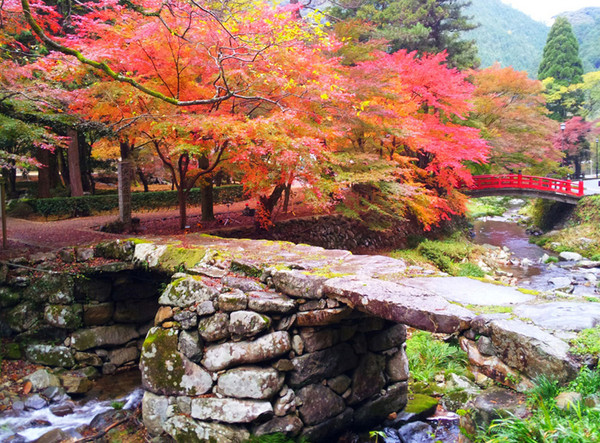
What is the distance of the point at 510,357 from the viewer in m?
3.69

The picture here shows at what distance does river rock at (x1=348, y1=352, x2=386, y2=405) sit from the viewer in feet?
19.4

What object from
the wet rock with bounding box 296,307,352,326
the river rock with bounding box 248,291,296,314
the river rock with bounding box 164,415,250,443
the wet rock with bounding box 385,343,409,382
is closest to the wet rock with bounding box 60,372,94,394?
the river rock with bounding box 164,415,250,443

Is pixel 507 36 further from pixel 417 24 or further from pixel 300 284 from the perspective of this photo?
pixel 300 284

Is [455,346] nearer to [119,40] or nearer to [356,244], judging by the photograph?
[356,244]

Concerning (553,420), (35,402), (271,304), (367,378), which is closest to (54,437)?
(35,402)

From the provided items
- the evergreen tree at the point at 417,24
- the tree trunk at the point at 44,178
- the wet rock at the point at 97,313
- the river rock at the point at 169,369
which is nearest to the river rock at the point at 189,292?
→ the river rock at the point at 169,369

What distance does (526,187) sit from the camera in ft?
66.4

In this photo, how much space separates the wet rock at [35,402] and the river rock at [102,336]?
1.06m

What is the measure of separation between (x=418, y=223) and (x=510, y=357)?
43.3 ft

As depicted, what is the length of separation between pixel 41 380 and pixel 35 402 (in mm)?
422

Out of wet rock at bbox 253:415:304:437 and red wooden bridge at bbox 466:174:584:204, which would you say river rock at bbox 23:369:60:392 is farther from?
red wooden bridge at bbox 466:174:584:204

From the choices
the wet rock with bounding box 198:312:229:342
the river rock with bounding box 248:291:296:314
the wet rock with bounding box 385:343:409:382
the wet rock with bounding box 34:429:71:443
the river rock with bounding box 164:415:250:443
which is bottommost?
the wet rock with bounding box 34:429:71:443

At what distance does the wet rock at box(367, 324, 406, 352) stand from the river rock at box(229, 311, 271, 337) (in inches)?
70.3

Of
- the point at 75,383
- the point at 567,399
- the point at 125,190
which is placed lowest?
the point at 75,383
